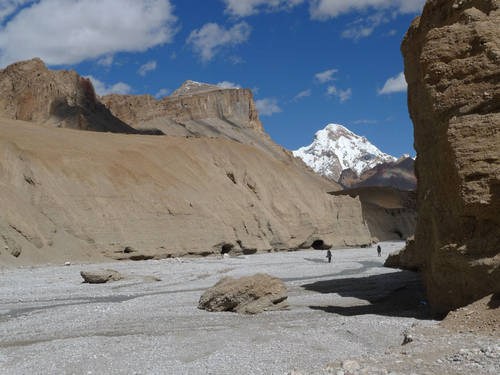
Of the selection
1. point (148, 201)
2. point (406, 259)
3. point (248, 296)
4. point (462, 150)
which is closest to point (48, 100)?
point (148, 201)

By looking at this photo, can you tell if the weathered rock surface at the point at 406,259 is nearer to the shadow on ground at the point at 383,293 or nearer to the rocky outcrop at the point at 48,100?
the shadow on ground at the point at 383,293

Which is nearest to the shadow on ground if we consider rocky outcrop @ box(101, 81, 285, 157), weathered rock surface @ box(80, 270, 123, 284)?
weathered rock surface @ box(80, 270, 123, 284)

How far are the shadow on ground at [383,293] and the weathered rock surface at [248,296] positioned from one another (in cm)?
116

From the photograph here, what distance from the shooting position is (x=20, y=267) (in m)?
28.7

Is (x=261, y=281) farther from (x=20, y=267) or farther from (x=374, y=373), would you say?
(x=20, y=267)

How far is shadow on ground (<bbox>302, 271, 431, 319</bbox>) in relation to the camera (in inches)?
564

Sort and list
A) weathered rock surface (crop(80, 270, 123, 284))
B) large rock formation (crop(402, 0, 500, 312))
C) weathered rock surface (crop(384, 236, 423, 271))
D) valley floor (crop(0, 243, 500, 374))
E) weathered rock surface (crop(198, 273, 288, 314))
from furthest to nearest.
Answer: weathered rock surface (crop(384, 236, 423, 271)) < weathered rock surface (crop(80, 270, 123, 284)) < weathered rock surface (crop(198, 273, 288, 314)) < large rock formation (crop(402, 0, 500, 312)) < valley floor (crop(0, 243, 500, 374))

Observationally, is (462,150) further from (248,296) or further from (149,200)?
(149,200)

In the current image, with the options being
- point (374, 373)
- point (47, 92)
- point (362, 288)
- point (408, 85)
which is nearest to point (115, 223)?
point (362, 288)

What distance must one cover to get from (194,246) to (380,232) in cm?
4554

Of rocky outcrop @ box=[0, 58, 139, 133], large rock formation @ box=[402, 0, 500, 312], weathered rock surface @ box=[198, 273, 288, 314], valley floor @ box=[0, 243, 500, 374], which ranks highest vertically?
rocky outcrop @ box=[0, 58, 139, 133]

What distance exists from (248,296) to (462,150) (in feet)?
21.4

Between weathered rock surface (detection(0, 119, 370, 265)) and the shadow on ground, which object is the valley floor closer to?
the shadow on ground

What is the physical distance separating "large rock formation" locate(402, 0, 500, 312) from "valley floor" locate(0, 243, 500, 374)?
49.7 inches
